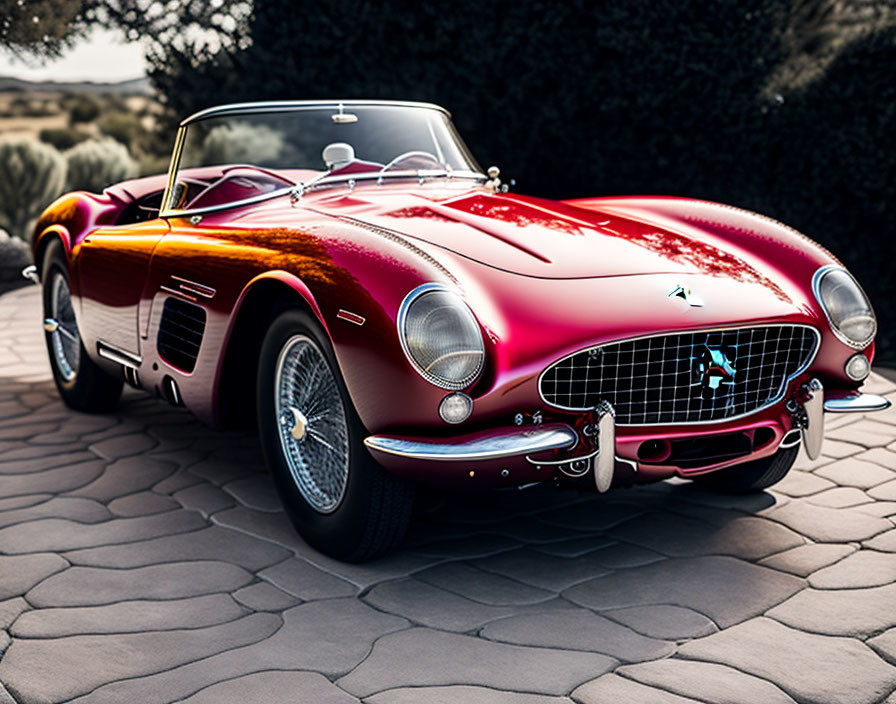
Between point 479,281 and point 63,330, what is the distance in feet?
9.88

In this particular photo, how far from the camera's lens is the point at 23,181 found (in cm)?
1522

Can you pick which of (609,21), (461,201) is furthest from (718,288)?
(609,21)

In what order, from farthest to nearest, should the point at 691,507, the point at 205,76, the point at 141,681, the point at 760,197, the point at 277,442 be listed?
the point at 205,76
the point at 760,197
the point at 691,507
the point at 277,442
the point at 141,681

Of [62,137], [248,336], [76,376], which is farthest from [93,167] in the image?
[62,137]

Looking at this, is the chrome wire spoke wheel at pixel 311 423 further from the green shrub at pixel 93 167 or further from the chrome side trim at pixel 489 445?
the green shrub at pixel 93 167

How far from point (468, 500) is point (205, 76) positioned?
8636 mm

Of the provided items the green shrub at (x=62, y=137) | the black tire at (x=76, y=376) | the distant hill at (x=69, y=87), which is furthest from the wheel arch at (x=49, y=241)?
the distant hill at (x=69, y=87)

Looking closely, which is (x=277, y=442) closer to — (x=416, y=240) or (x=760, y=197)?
(x=416, y=240)

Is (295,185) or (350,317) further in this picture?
(295,185)

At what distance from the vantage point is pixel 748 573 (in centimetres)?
296

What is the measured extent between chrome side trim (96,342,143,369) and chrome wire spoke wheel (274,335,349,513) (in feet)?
3.35

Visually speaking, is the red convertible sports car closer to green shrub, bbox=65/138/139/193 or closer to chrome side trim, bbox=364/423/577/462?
chrome side trim, bbox=364/423/577/462

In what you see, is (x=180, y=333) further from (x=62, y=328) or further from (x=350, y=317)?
(x=62, y=328)

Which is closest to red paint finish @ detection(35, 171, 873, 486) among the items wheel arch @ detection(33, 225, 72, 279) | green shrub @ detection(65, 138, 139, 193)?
wheel arch @ detection(33, 225, 72, 279)
